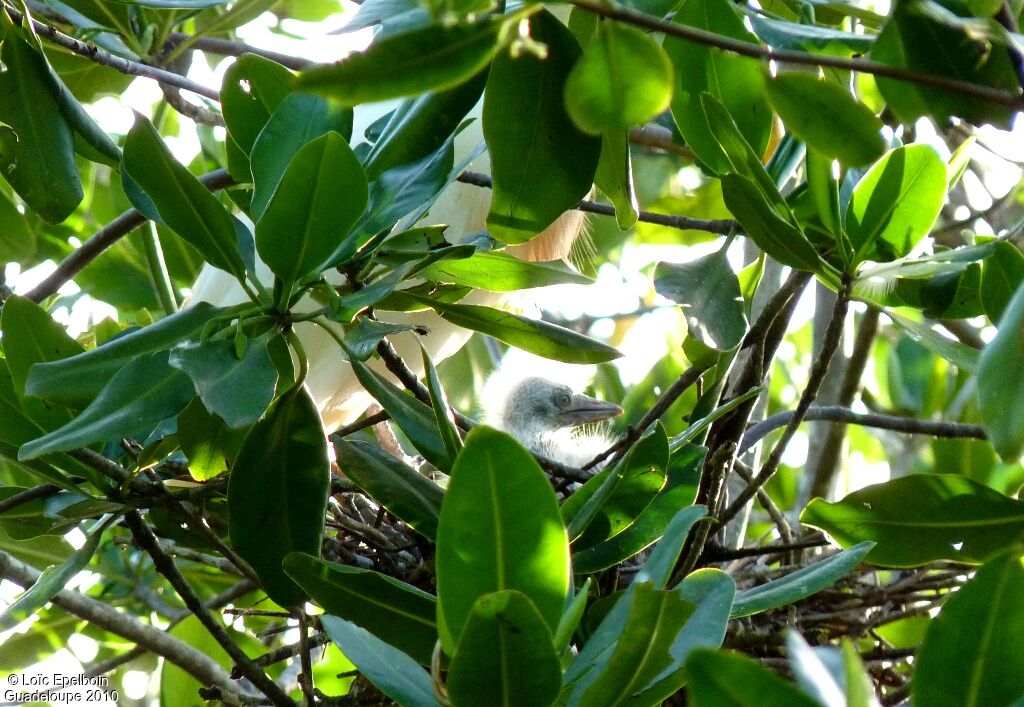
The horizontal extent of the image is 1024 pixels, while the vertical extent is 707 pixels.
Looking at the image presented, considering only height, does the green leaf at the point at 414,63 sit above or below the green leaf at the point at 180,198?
above

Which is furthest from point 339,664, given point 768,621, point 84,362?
point 84,362

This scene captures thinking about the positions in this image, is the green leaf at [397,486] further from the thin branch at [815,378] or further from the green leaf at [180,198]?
the thin branch at [815,378]

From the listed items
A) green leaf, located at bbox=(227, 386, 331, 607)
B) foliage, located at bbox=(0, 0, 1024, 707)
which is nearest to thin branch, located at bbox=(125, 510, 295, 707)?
foliage, located at bbox=(0, 0, 1024, 707)

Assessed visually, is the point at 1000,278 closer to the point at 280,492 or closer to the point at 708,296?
the point at 708,296

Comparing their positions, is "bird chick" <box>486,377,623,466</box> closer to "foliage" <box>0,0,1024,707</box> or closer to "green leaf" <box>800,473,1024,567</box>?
"foliage" <box>0,0,1024,707</box>

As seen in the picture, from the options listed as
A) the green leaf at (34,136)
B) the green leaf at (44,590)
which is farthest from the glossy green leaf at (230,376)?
the green leaf at (34,136)

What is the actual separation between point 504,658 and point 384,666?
13 cm

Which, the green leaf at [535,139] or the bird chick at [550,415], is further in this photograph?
the bird chick at [550,415]

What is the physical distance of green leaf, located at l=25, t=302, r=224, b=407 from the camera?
2.85 ft

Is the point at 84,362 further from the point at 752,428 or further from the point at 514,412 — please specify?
the point at 514,412

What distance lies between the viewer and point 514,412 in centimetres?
252

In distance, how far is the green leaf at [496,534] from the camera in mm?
663

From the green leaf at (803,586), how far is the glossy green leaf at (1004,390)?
31 cm

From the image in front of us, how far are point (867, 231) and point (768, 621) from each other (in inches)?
23.9
